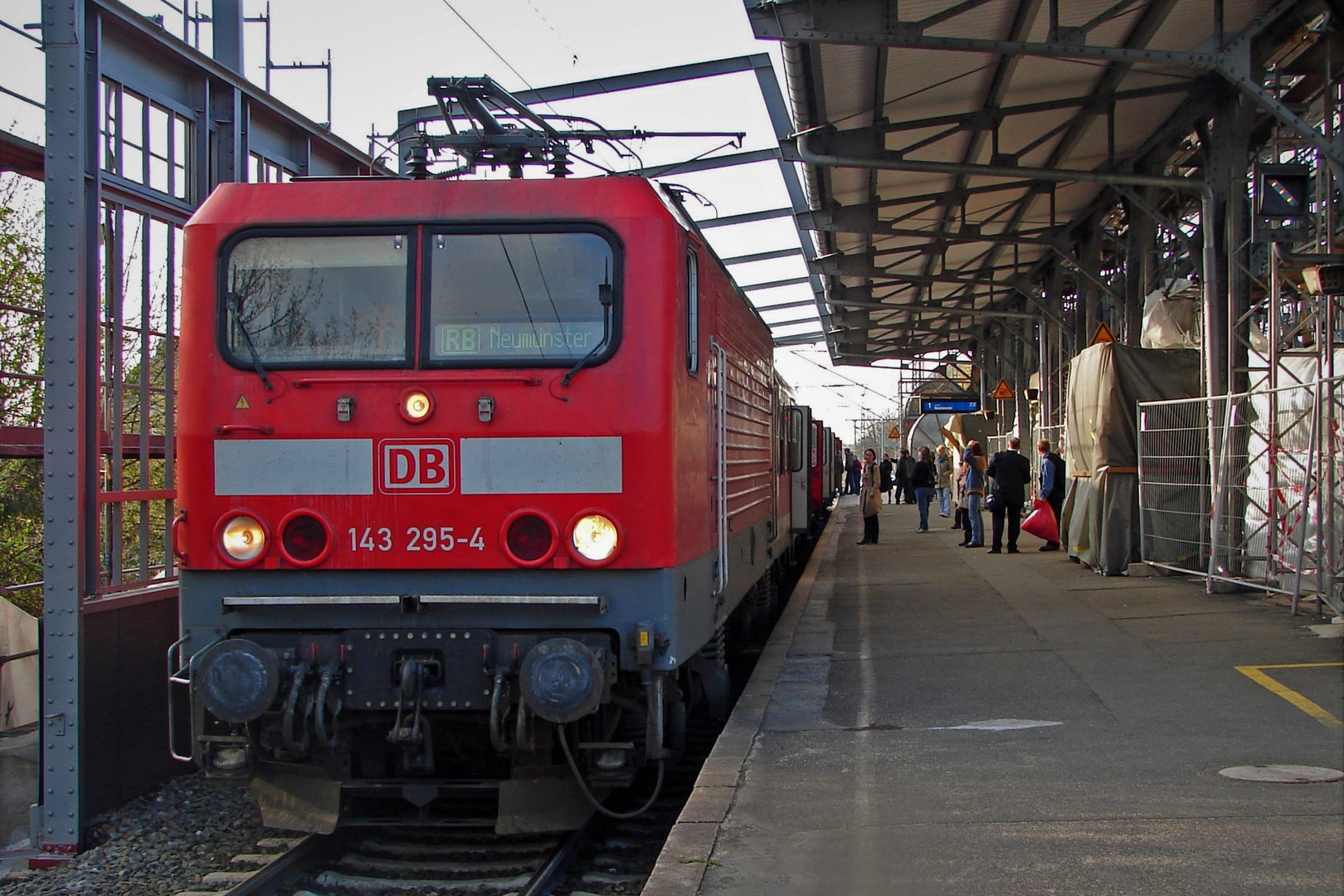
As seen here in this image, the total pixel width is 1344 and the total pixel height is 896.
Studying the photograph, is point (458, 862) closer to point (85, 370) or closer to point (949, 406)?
point (85, 370)

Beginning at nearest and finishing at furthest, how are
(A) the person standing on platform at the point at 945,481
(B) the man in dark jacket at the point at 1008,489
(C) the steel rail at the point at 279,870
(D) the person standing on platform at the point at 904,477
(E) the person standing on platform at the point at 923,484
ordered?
(C) the steel rail at the point at 279,870 → (B) the man in dark jacket at the point at 1008,489 → (E) the person standing on platform at the point at 923,484 → (A) the person standing on platform at the point at 945,481 → (D) the person standing on platform at the point at 904,477

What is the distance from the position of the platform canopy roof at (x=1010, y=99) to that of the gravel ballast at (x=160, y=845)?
23.2ft

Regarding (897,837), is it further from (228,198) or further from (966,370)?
(966,370)

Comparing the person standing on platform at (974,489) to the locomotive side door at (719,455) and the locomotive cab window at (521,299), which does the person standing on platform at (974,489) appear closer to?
the locomotive side door at (719,455)

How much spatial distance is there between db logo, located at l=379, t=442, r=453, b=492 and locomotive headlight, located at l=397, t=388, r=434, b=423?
4.4 inches

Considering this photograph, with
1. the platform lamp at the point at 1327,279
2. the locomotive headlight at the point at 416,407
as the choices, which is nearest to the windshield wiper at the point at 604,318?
the locomotive headlight at the point at 416,407

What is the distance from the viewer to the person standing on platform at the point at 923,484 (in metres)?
24.2

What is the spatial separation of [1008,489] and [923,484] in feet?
20.7

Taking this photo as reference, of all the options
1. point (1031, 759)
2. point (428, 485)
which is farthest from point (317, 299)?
point (1031, 759)

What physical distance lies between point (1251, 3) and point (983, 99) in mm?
3208

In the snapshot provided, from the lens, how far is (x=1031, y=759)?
20.1 feet

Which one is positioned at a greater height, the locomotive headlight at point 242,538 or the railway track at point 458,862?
the locomotive headlight at point 242,538

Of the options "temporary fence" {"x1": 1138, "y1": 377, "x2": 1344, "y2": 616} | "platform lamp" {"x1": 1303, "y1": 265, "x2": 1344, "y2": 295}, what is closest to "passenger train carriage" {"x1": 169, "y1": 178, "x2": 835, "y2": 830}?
"temporary fence" {"x1": 1138, "y1": 377, "x2": 1344, "y2": 616}

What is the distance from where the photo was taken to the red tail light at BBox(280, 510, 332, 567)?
5.75m
